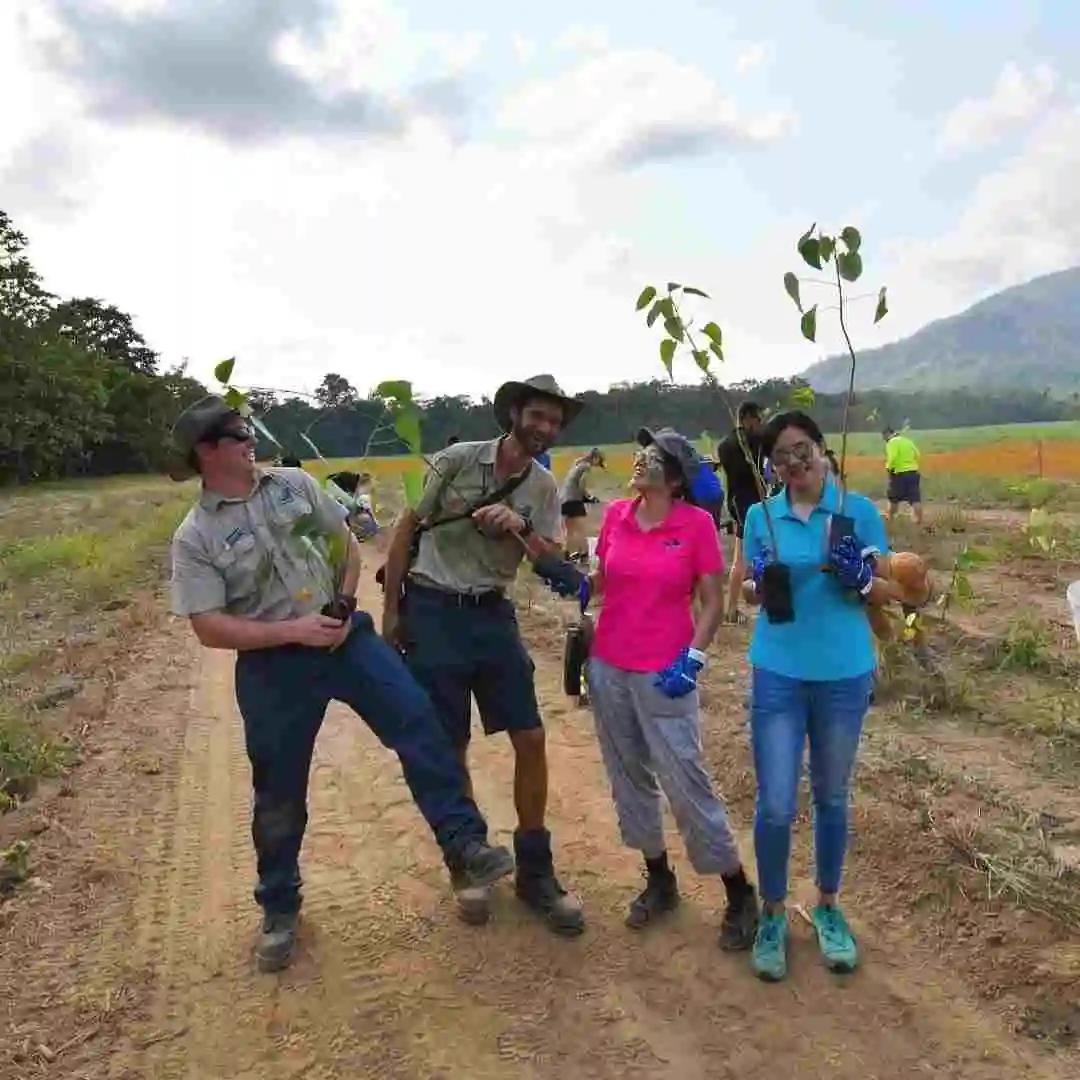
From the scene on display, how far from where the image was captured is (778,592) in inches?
122

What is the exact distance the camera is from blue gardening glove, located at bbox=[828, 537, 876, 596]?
3.03 metres

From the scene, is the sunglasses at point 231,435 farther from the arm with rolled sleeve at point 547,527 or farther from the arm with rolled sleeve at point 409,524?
the arm with rolled sleeve at point 547,527

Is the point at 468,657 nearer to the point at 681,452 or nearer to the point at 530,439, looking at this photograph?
the point at 530,439

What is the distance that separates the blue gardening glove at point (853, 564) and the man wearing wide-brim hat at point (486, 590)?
3.22ft

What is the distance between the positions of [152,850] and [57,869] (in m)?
0.38

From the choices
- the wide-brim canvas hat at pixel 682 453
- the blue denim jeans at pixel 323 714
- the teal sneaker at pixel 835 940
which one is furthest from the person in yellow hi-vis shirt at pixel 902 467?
the blue denim jeans at pixel 323 714

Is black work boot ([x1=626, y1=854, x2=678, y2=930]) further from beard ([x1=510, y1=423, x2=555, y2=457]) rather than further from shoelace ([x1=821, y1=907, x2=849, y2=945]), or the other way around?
beard ([x1=510, y1=423, x2=555, y2=457])

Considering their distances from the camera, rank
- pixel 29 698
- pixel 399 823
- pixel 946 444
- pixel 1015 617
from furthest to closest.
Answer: pixel 946 444
pixel 1015 617
pixel 29 698
pixel 399 823

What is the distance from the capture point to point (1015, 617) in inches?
337

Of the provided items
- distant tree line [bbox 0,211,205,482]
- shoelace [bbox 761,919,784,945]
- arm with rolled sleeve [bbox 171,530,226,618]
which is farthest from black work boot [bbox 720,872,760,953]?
distant tree line [bbox 0,211,205,482]

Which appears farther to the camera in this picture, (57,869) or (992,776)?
(992,776)

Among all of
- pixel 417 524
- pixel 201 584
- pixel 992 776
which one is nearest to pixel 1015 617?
pixel 992 776

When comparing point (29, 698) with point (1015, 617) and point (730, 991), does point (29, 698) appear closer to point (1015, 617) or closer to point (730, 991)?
point (730, 991)

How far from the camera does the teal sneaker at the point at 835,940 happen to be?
3.23 m
